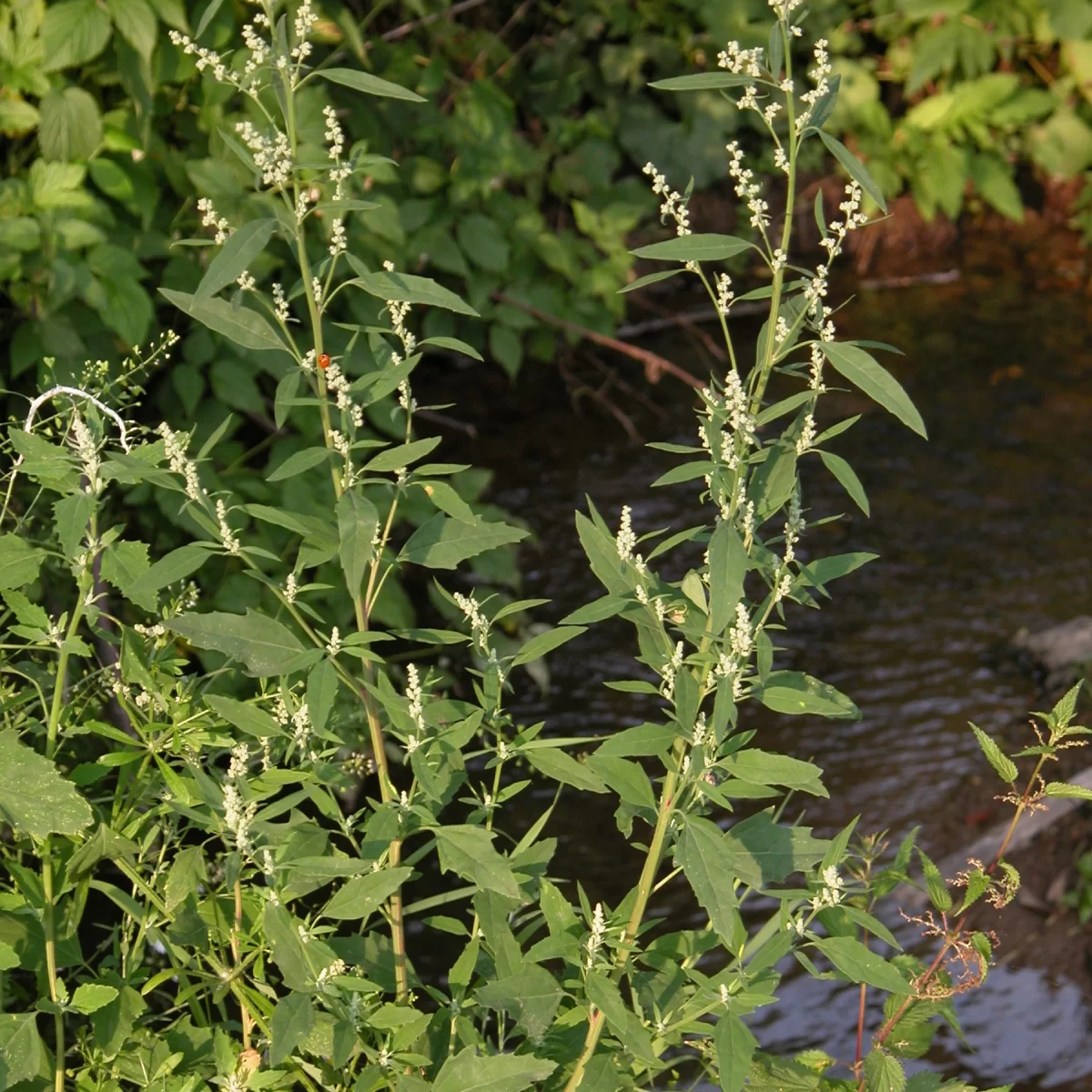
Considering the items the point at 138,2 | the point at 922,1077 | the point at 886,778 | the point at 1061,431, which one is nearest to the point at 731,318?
the point at 1061,431

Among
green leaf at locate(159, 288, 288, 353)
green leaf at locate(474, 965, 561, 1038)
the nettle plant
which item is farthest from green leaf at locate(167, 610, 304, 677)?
green leaf at locate(474, 965, 561, 1038)

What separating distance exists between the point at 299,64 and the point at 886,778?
8.18ft

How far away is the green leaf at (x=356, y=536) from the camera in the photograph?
112cm

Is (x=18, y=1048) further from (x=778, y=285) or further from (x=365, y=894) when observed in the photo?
(x=778, y=285)

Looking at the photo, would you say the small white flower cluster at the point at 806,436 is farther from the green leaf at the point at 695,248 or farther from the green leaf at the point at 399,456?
the green leaf at the point at 399,456

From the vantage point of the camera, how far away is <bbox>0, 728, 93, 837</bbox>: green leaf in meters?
1.23

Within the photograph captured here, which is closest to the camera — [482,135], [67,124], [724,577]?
[724,577]

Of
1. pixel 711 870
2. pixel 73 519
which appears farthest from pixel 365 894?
pixel 73 519

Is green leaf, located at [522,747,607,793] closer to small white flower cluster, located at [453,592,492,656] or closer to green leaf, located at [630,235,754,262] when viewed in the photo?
small white flower cluster, located at [453,592,492,656]

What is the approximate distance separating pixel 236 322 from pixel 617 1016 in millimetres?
665

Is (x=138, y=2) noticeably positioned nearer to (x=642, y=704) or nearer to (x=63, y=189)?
(x=63, y=189)

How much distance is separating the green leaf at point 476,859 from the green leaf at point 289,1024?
16cm

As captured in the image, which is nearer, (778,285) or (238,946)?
(778,285)

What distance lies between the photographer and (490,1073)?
3.96 feet
